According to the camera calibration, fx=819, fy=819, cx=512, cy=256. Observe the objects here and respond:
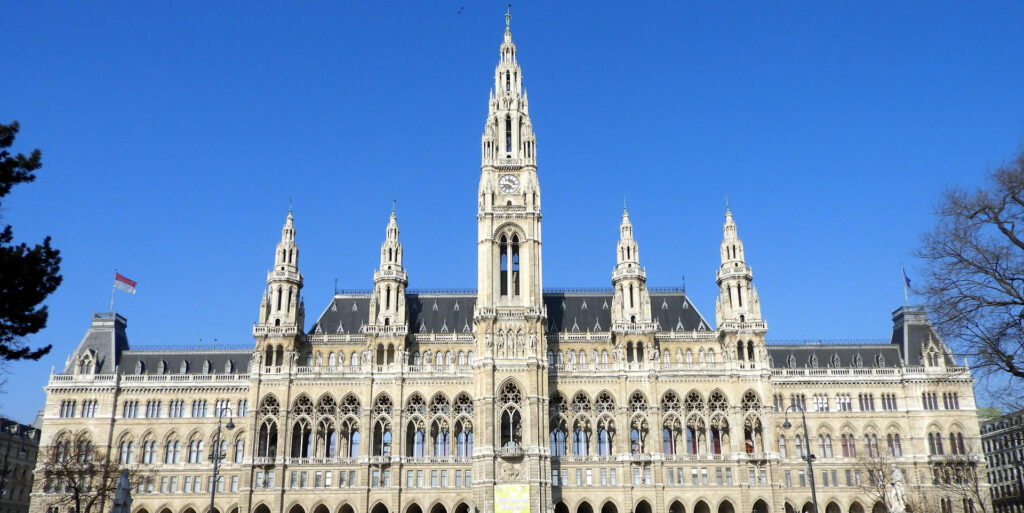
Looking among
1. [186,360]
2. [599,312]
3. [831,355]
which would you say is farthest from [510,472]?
[186,360]

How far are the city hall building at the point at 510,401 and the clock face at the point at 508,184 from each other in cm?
16

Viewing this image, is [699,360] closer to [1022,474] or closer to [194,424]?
[1022,474]

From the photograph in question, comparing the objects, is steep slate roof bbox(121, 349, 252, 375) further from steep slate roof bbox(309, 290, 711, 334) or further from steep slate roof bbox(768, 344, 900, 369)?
steep slate roof bbox(768, 344, 900, 369)

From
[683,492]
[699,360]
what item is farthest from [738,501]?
[699,360]

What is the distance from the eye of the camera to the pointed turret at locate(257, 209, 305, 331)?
3391 inches

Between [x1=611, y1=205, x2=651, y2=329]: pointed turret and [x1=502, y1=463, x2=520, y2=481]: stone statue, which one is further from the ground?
[x1=611, y1=205, x2=651, y2=329]: pointed turret

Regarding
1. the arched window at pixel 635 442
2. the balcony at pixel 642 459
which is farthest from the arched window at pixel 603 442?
the balcony at pixel 642 459

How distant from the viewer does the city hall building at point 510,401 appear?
80.0 metres

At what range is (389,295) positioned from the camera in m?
87.5

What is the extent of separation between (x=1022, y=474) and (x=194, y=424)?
9427 cm

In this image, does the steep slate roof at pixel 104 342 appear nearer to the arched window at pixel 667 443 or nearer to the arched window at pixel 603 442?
the arched window at pixel 603 442

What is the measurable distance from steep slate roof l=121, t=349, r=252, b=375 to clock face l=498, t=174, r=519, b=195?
3405 centimetres

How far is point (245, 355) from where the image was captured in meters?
92.5

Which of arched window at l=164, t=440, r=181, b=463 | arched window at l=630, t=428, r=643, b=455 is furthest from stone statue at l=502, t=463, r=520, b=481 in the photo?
arched window at l=164, t=440, r=181, b=463
